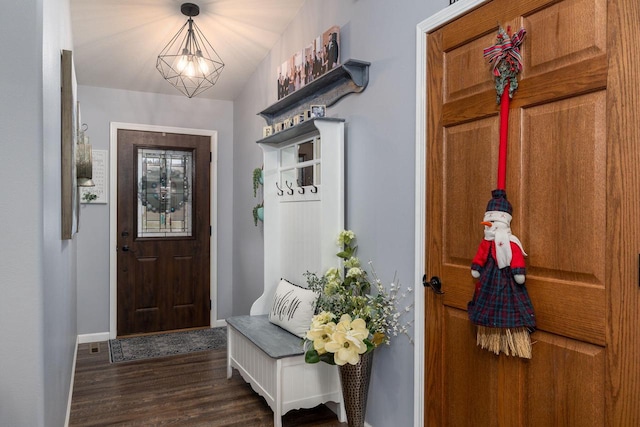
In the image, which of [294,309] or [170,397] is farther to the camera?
[170,397]

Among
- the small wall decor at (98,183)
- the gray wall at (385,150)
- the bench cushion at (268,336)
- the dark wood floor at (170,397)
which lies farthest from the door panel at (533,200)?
the small wall decor at (98,183)

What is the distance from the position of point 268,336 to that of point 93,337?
2.44 metres

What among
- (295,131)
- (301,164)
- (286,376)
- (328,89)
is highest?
(328,89)

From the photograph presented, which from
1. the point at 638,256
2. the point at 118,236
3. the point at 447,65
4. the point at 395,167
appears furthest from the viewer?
the point at 118,236

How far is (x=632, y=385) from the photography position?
123 cm

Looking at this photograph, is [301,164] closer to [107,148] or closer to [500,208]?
[500,208]

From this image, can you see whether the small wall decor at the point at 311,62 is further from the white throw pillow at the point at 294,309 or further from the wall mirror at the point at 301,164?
the white throw pillow at the point at 294,309

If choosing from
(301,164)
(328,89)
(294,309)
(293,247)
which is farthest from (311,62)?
(294,309)

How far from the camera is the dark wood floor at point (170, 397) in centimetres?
264

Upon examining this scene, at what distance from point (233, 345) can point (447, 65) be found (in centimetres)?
239

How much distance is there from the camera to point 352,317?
2.23 meters

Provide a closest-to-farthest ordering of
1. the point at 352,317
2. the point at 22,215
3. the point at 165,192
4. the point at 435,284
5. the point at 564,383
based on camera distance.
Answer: the point at 22,215 → the point at 564,383 → the point at 435,284 → the point at 352,317 → the point at 165,192

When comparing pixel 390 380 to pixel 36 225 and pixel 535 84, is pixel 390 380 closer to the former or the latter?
pixel 535 84

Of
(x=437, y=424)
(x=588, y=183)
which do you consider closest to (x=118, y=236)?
(x=437, y=424)
